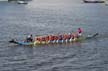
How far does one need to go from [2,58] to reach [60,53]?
900 centimetres

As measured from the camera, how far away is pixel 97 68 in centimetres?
5484

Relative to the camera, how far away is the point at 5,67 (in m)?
54.4

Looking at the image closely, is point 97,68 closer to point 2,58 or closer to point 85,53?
point 85,53

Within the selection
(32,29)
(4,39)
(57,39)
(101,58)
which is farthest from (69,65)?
(32,29)

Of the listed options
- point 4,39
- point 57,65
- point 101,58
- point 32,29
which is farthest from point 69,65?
point 32,29

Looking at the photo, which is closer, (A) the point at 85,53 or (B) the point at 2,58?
(B) the point at 2,58

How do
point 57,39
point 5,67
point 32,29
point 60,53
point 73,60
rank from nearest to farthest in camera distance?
point 5,67, point 73,60, point 60,53, point 57,39, point 32,29

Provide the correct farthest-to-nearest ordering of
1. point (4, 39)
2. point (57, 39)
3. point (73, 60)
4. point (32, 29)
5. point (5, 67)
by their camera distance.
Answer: point (32, 29), point (4, 39), point (57, 39), point (73, 60), point (5, 67)

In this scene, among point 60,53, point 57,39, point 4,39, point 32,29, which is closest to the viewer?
point 60,53

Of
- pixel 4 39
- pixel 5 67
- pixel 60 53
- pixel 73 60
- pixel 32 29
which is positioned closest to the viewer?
pixel 5 67

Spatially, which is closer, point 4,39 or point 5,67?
point 5,67

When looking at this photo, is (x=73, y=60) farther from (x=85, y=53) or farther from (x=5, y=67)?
(x=5, y=67)

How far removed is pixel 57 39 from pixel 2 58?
42.4ft

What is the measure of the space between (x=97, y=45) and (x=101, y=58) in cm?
1036
